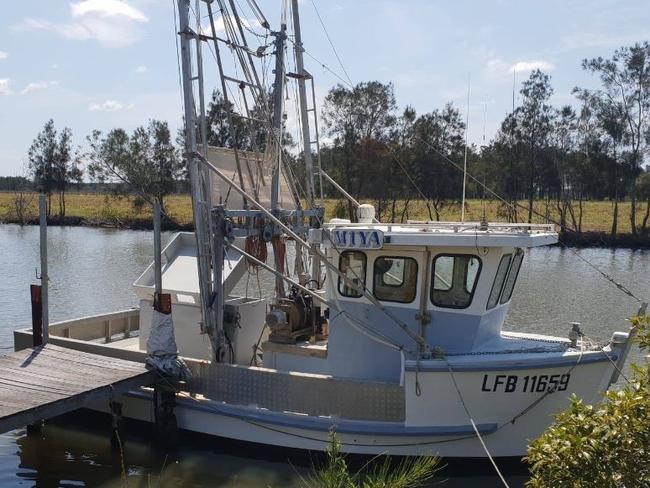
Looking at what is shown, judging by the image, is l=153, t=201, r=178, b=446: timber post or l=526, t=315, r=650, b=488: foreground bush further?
l=153, t=201, r=178, b=446: timber post

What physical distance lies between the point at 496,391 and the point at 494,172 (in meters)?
40.7

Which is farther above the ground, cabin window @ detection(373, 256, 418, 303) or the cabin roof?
the cabin roof

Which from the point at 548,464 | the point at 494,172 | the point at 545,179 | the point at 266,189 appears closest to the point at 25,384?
the point at 266,189

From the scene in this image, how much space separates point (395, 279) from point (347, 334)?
939 mm

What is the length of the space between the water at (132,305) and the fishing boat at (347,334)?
1.23 feet

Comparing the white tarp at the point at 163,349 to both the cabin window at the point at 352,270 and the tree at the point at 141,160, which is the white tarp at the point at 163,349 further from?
the tree at the point at 141,160

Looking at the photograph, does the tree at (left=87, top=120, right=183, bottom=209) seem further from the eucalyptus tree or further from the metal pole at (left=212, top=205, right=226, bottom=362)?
the metal pole at (left=212, top=205, right=226, bottom=362)

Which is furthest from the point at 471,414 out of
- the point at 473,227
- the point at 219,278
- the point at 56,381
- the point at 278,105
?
the point at 56,381

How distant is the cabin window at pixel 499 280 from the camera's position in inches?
342

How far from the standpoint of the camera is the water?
889cm

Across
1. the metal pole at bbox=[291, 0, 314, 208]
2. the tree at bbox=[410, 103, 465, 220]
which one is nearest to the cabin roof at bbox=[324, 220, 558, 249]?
the metal pole at bbox=[291, 0, 314, 208]

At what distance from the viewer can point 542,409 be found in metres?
8.36

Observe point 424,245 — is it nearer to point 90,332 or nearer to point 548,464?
point 548,464

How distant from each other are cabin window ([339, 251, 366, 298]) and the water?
2.18 meters
